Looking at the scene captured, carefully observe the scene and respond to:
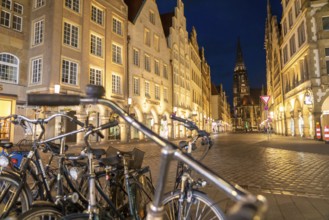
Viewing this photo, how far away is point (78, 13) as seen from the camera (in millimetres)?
23656

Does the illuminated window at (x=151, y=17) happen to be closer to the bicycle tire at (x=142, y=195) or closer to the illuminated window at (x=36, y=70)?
the illuminated window at (x=36, y=70)

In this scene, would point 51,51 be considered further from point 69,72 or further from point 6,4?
point 6,4

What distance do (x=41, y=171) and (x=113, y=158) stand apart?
3.53ft

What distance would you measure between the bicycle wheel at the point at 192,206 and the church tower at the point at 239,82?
166 m

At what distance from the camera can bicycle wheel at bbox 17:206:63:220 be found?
2.39 m

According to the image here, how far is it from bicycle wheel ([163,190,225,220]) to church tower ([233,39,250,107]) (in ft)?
545

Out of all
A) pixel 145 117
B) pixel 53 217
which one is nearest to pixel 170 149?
pixel 53 217

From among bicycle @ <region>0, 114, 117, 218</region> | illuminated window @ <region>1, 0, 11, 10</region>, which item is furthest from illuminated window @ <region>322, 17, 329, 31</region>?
bicycle @ <region>0, 114, 117, 218</region>

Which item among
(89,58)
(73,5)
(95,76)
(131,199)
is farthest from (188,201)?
(73,5)

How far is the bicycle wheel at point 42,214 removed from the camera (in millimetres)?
2386

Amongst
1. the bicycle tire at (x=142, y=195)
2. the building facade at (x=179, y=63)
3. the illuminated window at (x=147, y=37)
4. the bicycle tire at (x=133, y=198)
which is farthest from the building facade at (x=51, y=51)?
the building facade at (x=179, y=63)

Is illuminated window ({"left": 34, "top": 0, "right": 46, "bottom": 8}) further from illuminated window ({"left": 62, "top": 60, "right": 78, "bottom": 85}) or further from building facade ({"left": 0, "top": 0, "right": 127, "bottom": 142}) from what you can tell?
illuminated window ({"left": 62, "top": 60, "right": 78, "bottom": 85})

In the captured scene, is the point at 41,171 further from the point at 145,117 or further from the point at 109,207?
the point at 145,117

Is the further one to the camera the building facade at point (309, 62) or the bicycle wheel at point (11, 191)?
the building facade at point (309, 62)
